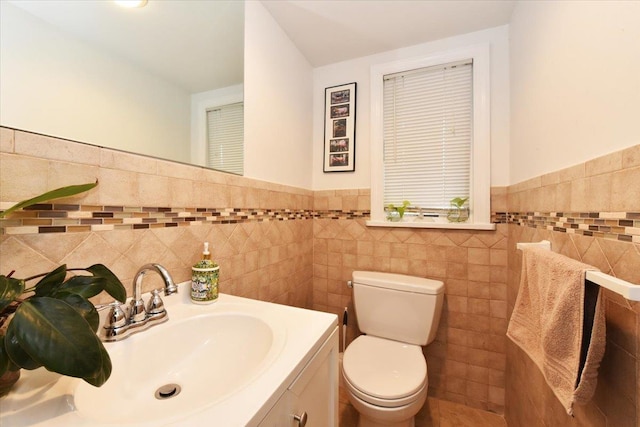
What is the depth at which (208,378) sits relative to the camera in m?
0.70

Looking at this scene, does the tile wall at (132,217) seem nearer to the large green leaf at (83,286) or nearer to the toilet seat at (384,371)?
the large green leaf at (83,286)

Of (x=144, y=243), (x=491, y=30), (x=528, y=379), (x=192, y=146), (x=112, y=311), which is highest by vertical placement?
(x=491, y=30)

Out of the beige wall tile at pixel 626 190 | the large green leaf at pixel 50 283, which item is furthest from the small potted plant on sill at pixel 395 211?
the large green leaf at pixel 50 283

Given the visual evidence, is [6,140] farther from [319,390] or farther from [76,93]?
[319,390]

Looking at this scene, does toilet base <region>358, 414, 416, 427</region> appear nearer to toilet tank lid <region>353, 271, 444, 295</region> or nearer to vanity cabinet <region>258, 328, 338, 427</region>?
vanity cabinet <region>258, 328, 338, 427</region>

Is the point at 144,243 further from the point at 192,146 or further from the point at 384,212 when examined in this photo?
the point at 384,212

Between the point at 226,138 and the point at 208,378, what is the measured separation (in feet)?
3.11

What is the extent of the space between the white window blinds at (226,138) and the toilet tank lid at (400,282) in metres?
0.96

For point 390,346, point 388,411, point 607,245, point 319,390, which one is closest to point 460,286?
point 390,346

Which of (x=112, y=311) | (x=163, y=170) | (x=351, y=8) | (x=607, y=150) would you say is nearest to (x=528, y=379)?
(x=607, y=150)

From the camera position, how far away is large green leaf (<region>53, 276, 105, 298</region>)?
1.49 ft

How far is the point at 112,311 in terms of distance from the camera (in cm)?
67

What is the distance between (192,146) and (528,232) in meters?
1.55

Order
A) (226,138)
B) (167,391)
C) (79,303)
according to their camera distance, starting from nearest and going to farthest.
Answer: (79,303), (167,391), (226,138)
